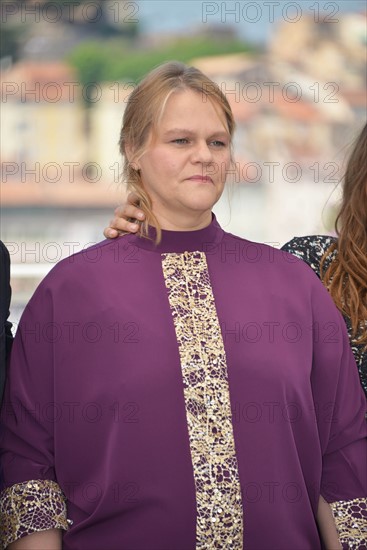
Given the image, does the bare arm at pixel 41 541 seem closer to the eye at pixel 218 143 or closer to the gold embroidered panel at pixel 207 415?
the gold embroidered panel at pixel 207 415

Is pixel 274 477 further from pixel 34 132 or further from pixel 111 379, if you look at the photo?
pixel 34 132

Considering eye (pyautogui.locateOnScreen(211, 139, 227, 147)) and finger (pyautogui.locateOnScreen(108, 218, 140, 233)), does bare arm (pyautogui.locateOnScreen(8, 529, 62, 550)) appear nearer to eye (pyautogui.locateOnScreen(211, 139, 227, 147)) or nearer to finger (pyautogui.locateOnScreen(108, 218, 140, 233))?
finger (pyautogui.locateOnScreen(108, 218, 140, 233))

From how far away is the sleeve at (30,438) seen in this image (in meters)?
1.85

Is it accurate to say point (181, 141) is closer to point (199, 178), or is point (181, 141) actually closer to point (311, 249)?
point (199, 178)

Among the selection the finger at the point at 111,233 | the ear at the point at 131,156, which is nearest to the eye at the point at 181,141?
the ear at the point at 131,156

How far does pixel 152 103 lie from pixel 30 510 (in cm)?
90

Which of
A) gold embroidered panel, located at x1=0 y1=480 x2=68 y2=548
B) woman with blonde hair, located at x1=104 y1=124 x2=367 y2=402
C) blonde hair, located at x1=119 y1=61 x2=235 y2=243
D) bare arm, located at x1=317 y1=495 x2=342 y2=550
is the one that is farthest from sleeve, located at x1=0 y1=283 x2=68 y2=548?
woman with blonde hair, located at x1=104 y1=124 x2=367 y2=402

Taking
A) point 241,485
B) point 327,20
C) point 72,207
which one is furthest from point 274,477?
point 327,20

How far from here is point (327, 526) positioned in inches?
78.0

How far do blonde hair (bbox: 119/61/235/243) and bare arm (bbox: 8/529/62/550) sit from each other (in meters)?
0.66

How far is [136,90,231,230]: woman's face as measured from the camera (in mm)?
1923

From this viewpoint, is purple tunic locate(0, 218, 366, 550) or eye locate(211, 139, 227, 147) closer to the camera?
purple tunic locate(0, 218, 366, 550)

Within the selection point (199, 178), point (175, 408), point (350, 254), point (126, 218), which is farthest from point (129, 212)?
point (350, 254)

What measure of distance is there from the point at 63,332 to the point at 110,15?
23.1 feet
